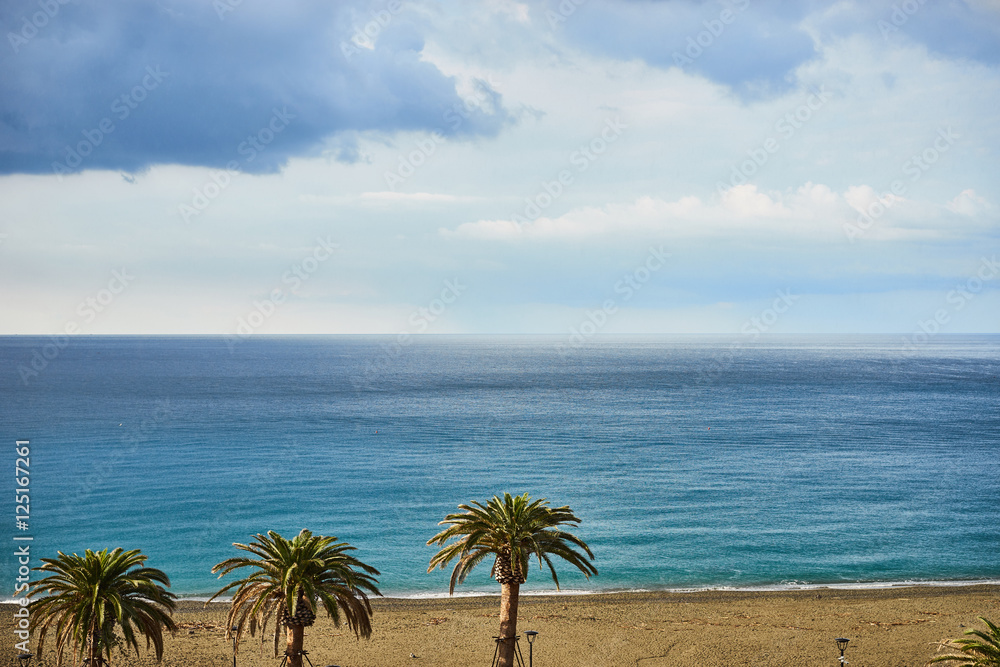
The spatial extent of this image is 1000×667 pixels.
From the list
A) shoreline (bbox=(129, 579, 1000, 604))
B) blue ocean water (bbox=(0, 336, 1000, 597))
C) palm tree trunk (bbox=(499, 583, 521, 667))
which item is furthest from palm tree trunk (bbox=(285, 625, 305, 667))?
blue ocean water (bbox=(0, 336, 1000, 597))

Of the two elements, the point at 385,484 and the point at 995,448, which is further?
the point at 995,448

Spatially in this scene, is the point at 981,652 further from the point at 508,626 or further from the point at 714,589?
the point at 714,589

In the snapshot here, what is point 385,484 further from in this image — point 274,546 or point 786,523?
point 274,546

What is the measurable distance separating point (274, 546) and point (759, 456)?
260ft

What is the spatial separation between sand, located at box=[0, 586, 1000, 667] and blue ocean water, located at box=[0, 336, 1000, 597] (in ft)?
14.6

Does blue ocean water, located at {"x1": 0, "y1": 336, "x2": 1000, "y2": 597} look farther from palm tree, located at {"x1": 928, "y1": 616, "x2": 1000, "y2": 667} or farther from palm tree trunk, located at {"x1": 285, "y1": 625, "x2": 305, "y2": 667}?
palm tree, located at {"x1": 928, "y1": 616, "x2": 1000, "y2": 667}

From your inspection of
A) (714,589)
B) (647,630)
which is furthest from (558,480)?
(647,630)

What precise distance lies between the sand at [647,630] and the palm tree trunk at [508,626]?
23.3 feet

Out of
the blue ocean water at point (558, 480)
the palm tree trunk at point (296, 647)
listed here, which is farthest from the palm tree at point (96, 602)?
the blue ocean water at point (558, 480)

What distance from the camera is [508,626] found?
29.1 m

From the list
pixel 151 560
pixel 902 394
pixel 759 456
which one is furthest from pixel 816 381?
pixel 151 560

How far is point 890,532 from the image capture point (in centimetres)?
5969

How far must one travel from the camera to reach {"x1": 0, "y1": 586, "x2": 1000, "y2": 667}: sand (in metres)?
35.6

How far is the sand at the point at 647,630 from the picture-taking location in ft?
117
